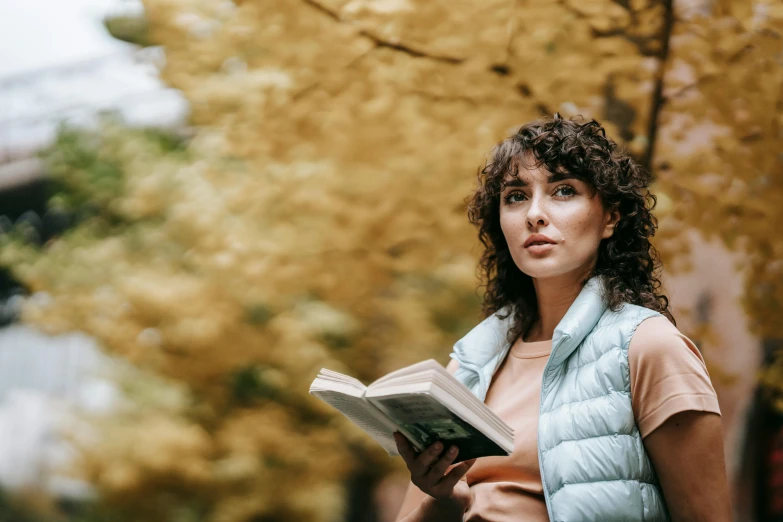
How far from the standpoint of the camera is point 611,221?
1.42m

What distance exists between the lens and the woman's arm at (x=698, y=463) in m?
1.12

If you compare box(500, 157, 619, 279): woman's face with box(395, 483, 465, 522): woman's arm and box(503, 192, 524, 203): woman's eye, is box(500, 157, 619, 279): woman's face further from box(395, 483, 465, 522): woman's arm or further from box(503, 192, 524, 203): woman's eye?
box(395, 483, 465, 522): woman's arm

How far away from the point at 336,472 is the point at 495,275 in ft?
6.91

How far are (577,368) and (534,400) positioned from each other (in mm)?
113

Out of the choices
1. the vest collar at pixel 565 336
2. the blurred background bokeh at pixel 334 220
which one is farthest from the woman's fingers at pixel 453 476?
the blurred background bokeh at pixel 334 220

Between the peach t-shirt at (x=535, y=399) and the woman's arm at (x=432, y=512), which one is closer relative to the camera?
the peach t-shirt at (x=535, y=399)

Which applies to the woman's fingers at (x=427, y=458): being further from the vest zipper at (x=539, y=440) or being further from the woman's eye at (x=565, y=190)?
the woman's eye at (x=565, y=190)

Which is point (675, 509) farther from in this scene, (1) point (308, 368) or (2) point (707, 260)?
(2) point (707, 260)

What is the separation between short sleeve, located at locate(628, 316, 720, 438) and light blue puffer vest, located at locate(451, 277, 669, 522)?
2cm

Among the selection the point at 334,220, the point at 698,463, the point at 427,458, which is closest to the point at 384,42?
the point at 334,220

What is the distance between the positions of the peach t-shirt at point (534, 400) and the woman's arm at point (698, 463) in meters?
0.01

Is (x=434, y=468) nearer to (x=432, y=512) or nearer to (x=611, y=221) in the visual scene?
(x=432, y=512)

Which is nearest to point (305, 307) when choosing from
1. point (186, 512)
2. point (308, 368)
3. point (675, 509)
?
point (308, 368)

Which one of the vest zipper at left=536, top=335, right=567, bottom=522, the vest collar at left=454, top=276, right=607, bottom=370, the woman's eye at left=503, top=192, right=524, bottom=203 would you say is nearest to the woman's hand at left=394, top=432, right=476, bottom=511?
the vest zipper at left=536, top=335, right=567, bottom=522
